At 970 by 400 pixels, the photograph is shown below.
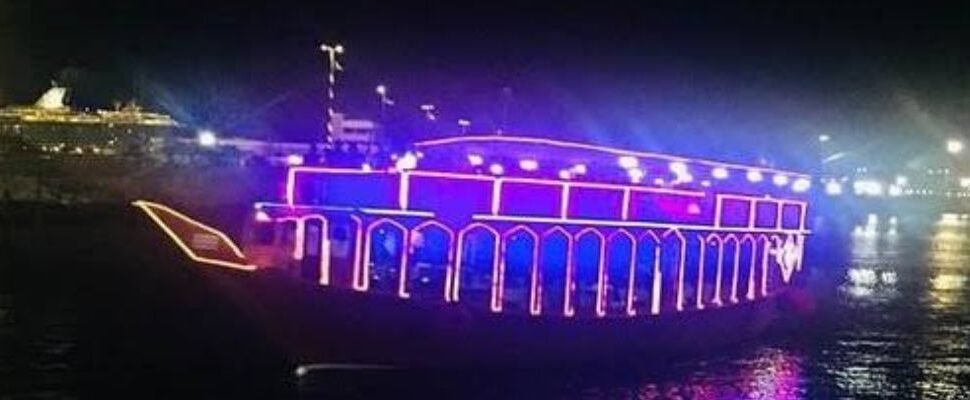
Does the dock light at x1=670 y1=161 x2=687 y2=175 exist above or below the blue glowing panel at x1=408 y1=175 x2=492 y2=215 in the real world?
above

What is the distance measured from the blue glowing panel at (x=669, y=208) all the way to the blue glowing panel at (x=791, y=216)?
4097 mm

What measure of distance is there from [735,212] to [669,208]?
2.78m

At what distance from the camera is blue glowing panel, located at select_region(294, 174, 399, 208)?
973 inches

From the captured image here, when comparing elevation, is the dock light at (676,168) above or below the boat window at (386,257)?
above

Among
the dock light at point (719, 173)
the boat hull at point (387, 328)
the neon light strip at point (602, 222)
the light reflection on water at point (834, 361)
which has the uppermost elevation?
the dock light at point (719, 173)

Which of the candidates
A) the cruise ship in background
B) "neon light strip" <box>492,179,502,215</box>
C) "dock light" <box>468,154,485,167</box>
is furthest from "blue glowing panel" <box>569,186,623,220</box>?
the cruise ship in background

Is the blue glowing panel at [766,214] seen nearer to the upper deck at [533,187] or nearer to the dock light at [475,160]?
the upper deck at [533,187]

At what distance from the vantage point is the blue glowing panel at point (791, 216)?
32.3 m

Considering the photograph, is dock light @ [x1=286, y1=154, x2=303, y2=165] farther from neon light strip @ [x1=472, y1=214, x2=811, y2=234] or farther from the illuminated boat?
neon light strip @ [x1=472, y1=214, x2=811, y2=234]

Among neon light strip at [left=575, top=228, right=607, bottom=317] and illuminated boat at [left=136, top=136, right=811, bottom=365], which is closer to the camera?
illuminated boat at [left=136, top=136, right=811, bottom=365]

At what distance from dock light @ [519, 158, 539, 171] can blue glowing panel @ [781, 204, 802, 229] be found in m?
8.59

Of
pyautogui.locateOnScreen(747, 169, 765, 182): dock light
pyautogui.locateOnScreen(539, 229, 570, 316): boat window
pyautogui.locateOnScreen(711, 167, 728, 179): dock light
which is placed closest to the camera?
pyautogui.locateOnScreen(539, 229, 570, 316): boat window

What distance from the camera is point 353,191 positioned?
24797 millimetres

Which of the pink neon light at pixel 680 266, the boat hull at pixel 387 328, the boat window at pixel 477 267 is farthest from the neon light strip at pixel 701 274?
the boat window at pixel 477 267
